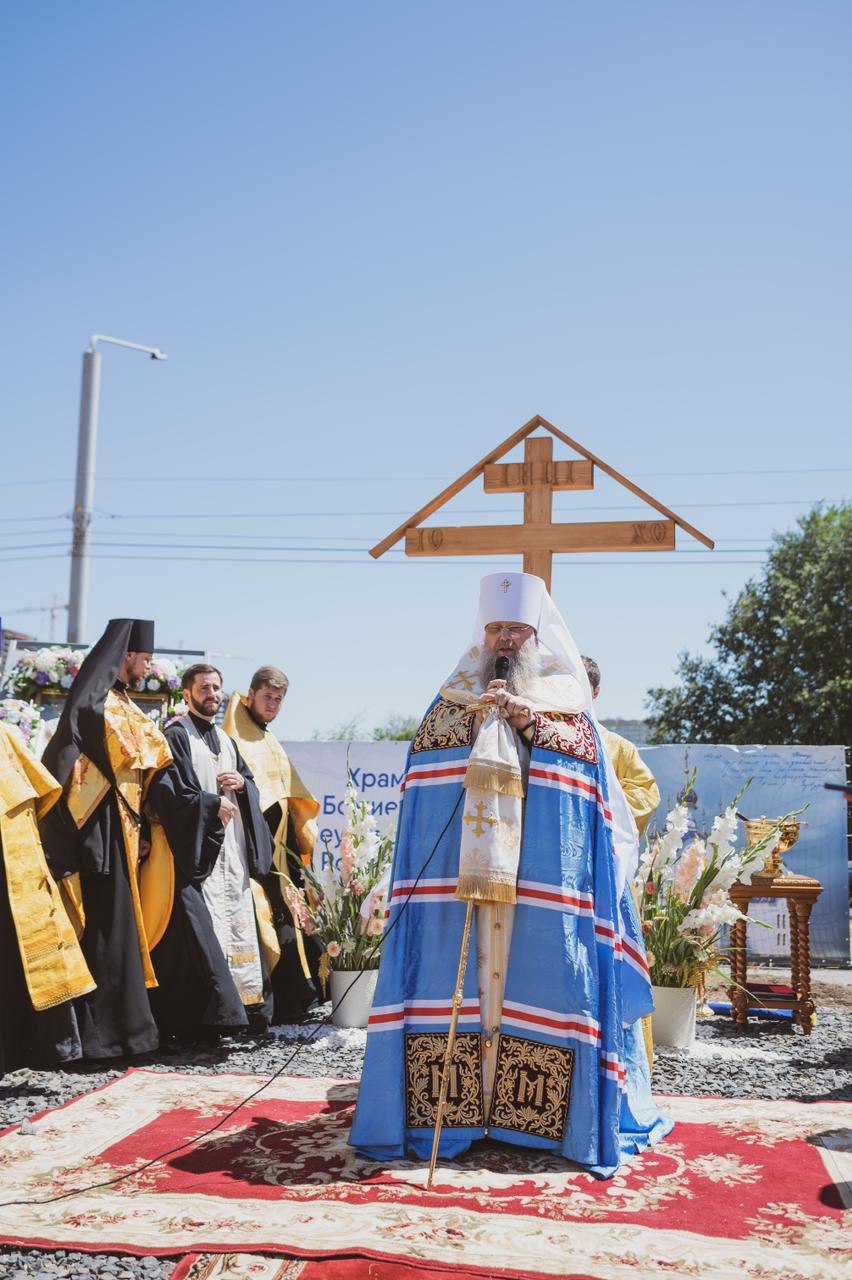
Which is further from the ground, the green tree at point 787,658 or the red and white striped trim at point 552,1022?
the green tree at point 787,658

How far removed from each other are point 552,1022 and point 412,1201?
3.12ft

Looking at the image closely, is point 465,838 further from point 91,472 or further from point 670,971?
point 91,472

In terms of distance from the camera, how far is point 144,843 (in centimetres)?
696

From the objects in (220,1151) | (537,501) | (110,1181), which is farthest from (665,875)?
(110,1181)

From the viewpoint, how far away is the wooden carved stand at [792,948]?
778 centimetres

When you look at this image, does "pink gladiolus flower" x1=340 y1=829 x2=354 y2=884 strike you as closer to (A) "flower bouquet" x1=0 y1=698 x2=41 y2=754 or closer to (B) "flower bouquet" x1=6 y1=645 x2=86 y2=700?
(A) "flower bouquet" x1=0 y1=698 x2=41 y2=754

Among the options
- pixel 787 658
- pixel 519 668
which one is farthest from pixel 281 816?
pixel 787 658

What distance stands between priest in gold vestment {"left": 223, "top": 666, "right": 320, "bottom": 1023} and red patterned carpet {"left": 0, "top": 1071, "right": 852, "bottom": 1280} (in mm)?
2423

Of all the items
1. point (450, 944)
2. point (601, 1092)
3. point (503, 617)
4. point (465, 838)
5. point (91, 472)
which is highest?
point (91, 472)

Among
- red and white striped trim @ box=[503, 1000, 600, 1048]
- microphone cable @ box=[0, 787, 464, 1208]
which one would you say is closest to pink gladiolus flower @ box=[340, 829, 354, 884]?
microphone cable @ box=[0, 787, 464, 1208]

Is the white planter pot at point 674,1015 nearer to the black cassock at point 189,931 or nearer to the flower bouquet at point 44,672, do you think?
the black cassock at point 189,931

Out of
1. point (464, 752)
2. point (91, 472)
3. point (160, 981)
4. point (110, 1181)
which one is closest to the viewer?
point (110, 1181)

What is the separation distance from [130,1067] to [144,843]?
1232mm

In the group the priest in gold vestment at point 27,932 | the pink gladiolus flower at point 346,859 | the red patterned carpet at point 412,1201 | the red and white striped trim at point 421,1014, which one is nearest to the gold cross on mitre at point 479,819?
the red and white striped trim at point 421,1014
